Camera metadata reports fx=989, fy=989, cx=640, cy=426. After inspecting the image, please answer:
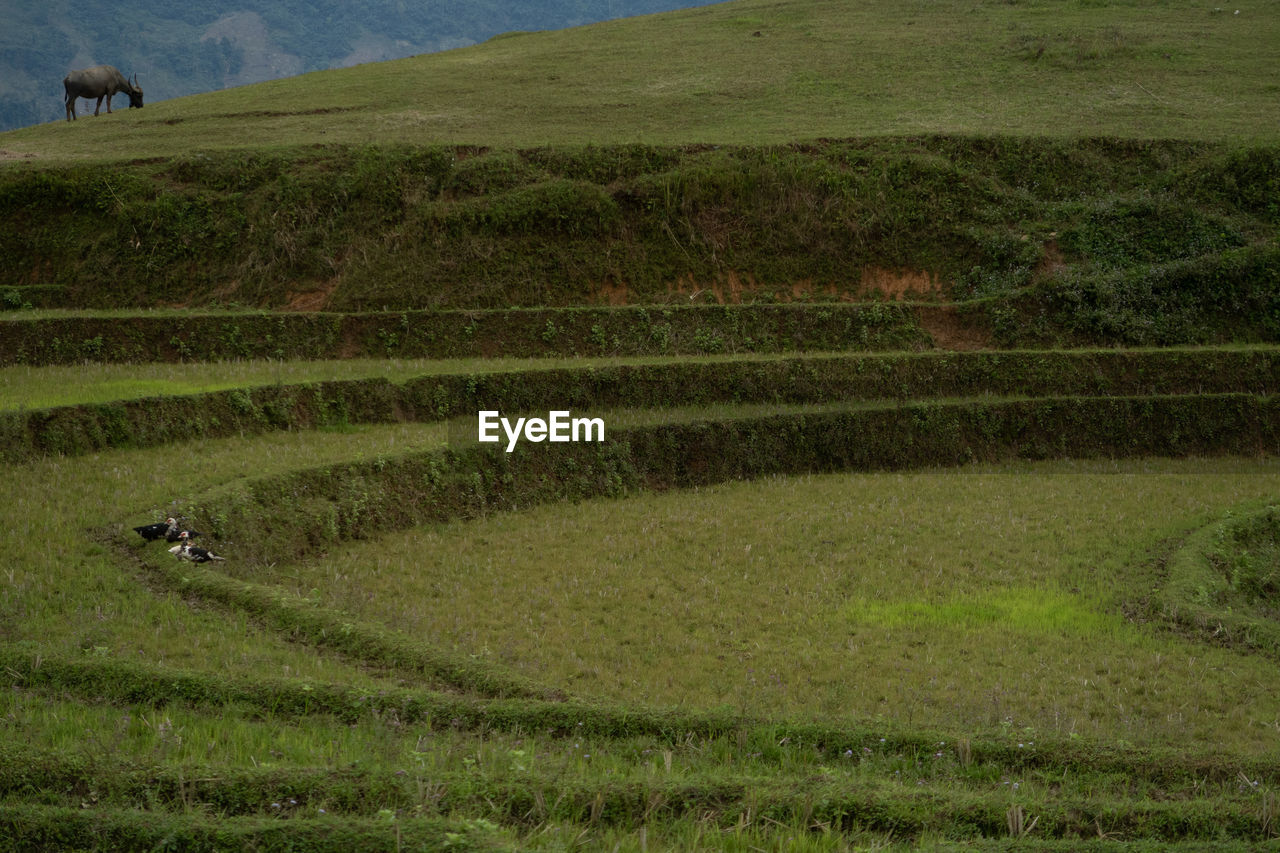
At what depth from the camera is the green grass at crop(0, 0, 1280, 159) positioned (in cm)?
2702

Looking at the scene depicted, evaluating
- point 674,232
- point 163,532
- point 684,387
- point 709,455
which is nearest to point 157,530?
point 163,532

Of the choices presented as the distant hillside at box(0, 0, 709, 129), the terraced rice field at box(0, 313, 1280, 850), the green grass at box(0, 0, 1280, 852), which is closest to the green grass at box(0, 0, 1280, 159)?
the green grass at box(0, 0, 1280, 852)

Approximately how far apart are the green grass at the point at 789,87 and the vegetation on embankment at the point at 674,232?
6.14 feet

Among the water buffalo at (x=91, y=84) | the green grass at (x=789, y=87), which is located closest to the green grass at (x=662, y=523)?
the green grass at (x=789, y=87)

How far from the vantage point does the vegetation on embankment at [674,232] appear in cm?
2145

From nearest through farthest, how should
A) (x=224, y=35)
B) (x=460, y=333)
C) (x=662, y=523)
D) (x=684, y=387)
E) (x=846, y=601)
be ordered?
(x=846, y=601), (x=662, y=523), (x=684, y=387), (x=460, y=333), (x=224, y=35)

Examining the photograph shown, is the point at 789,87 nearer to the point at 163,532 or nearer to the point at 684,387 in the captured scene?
the point at 684,387

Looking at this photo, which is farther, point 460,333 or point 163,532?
point 460,333

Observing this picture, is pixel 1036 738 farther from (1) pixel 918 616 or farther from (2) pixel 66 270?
(2) pixel 66 270

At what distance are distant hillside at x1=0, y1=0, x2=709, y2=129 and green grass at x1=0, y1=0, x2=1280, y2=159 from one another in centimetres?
4886

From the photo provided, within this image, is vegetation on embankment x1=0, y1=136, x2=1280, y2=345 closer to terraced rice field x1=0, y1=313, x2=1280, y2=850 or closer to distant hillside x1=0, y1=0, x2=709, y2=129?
terraced rice field x1=0, y1=313, x2=1280, y2=850

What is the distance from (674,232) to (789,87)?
1178 centimetres

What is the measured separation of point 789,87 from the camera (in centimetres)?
3238

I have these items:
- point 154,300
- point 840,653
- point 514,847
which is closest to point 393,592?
point 840,653
